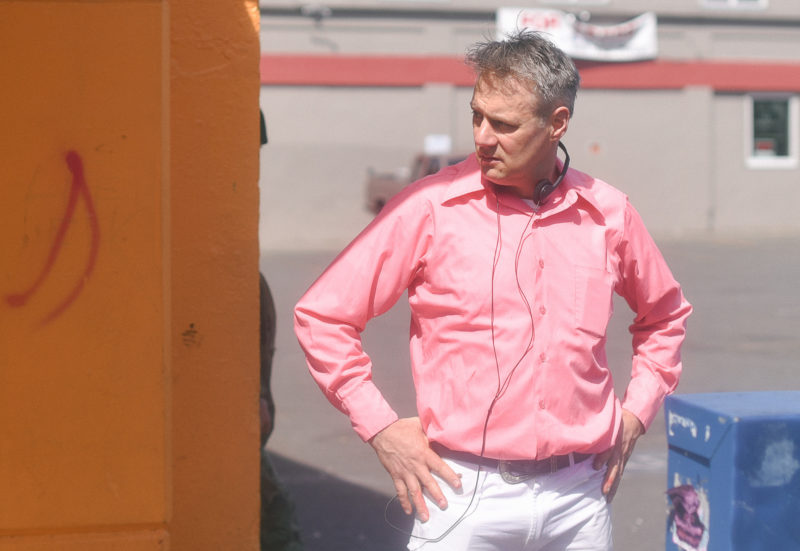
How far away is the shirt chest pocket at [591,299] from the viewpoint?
2.48 m

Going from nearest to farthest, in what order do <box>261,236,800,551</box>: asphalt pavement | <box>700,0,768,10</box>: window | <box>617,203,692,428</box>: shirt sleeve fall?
1. <box>617,203,692,428</box>: shirt sleeve
2. <box>261,236,800,551</box>: asphalt pavement
3. <box>700,0,768,10</box>: window

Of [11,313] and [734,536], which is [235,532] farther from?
[734,536]

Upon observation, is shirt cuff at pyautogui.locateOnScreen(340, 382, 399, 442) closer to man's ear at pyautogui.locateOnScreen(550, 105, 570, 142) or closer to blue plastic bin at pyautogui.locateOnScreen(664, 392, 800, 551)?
man's ear at pyautogui.locateOnScreen(550, 105, 570, 142)

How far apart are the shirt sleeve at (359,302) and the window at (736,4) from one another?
22842mm

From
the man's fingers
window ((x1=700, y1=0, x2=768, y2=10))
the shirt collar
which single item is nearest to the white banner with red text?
window ((x1=700, y1=0, x2=768, y2=10))

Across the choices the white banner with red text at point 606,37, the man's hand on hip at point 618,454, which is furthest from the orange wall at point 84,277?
the white banner with red text at point 606,37

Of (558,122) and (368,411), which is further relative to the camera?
(558,122)

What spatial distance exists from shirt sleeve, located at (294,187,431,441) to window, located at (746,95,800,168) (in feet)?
75.2

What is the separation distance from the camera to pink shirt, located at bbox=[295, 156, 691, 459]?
2.39 meters

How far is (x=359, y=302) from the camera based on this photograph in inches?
96.1

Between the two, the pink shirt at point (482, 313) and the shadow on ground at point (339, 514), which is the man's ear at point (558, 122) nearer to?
the pink shirt at point (482, 313)

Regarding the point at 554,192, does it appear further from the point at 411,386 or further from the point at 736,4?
the point at 736,4

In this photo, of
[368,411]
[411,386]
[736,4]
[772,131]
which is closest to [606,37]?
[736,4]

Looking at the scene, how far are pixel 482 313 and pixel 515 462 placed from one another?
0.33m
